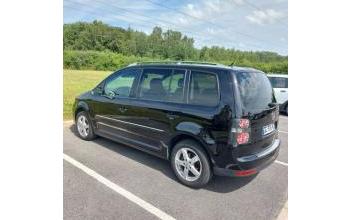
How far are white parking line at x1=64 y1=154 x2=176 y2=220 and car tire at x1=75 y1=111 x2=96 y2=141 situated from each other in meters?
0.95

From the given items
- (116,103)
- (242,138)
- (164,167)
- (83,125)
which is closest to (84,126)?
(83,125)

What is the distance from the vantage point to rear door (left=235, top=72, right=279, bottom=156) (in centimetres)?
329

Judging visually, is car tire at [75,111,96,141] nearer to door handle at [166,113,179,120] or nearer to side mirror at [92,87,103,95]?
side mirror at [92,87,103,95]

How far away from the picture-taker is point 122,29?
162ft

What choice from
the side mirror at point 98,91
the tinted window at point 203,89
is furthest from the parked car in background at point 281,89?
the tinted window at point 203,89

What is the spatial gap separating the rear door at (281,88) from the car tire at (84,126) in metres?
7.05

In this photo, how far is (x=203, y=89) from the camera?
3.50 metres

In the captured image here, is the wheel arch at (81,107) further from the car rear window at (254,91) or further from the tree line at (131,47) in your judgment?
the tree line at (131,47)

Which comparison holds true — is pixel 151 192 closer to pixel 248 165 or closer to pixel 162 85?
pixel 248 165

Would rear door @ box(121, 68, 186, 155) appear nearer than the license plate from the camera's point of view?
No

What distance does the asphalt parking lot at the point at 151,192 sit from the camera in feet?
9.62

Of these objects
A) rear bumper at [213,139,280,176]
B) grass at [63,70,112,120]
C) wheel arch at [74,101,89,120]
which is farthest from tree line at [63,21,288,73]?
rear bumper at [213,139,280,176]
